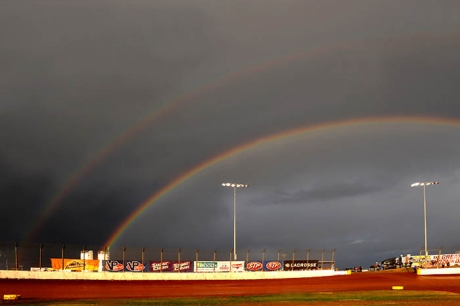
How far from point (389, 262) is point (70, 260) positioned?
58245 millimetres

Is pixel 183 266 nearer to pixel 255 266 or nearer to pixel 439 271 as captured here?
pixel 255 266

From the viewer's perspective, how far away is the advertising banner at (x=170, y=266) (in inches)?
2530

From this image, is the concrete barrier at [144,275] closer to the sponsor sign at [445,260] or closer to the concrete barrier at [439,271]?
the concrete barrier at [439,271]

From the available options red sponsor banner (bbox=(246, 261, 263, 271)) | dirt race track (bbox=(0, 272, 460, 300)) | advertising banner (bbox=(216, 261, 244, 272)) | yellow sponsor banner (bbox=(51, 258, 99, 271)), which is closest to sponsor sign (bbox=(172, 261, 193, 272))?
advertising banner (bbox=(216, 261, 244, 272))

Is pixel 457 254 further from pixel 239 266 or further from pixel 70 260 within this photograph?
pixel 70 260

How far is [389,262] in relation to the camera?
3873 inches

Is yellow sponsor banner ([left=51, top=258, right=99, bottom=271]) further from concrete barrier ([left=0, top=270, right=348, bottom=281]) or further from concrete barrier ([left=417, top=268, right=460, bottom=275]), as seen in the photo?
concrete barrier ([left=417, top=268, right=460, bottom=275])

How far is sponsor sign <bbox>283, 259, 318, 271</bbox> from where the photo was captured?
70312 millimetres

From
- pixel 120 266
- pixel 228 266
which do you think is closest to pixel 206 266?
pixel 228 266

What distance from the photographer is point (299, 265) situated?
7100 cm

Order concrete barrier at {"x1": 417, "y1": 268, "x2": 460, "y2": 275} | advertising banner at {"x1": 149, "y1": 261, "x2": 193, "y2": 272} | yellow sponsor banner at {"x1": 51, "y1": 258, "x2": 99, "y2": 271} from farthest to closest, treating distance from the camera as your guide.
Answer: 1. yellow sponsor banner at {"x1": 51, "y1": 258, "x2": 99, "y2": 271}
2. concrete barrier at {"x1": 417, "y1": 268, "x2": 460, "y2": 275}
3. advertising banner at {"x1": 149, "y1": 261, "x2": 193, "y2": 272}

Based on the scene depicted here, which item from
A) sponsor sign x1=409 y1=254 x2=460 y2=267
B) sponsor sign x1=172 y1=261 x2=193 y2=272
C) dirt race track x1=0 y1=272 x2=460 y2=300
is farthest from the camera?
sponsor sign x1=409 y1=254 x2=460 y2=267

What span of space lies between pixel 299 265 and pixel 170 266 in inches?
698

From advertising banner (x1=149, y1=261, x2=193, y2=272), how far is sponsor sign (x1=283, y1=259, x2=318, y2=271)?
13389 millimetres
